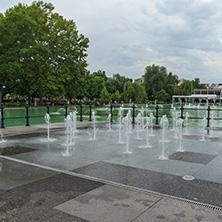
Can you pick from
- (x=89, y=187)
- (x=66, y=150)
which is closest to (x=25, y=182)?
(x=89, y=187)

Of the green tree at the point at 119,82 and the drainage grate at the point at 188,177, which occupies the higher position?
the green tree at the point at 119,82

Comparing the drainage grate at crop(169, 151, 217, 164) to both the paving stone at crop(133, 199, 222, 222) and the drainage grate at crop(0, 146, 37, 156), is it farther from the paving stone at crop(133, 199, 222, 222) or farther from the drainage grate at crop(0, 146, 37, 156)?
the drainage grate at crop(0, 146, 37, 156)

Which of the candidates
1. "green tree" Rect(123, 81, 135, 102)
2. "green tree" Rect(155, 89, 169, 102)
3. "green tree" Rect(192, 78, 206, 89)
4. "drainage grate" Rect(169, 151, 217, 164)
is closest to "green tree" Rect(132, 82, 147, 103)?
"green tree" Rect(123, 81, 135, 102)

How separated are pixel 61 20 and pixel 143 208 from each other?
48354mm

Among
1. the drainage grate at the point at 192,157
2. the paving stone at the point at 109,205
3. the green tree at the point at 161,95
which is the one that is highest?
the green tree at the point at 161,95

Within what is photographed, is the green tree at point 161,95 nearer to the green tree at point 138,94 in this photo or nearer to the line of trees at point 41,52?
the green tree at point 138,94

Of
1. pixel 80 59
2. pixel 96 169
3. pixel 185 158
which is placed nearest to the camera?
pixel 96 169

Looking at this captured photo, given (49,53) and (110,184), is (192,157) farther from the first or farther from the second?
(49,53)

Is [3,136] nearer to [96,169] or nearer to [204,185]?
[96,169]

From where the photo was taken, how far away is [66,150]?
7.62 metres

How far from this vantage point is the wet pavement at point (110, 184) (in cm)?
342

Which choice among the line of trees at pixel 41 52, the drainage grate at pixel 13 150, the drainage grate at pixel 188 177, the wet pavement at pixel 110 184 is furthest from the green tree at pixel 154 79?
the drainage grate at pixel 188 177

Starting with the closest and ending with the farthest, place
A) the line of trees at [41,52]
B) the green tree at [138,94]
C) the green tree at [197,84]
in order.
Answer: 1. the line of trees at [41,52]
2. the green tree at [138,94]
3. the green tree at [197,84]

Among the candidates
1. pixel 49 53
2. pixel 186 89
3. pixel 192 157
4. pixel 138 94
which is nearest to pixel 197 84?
pixel 186 89
